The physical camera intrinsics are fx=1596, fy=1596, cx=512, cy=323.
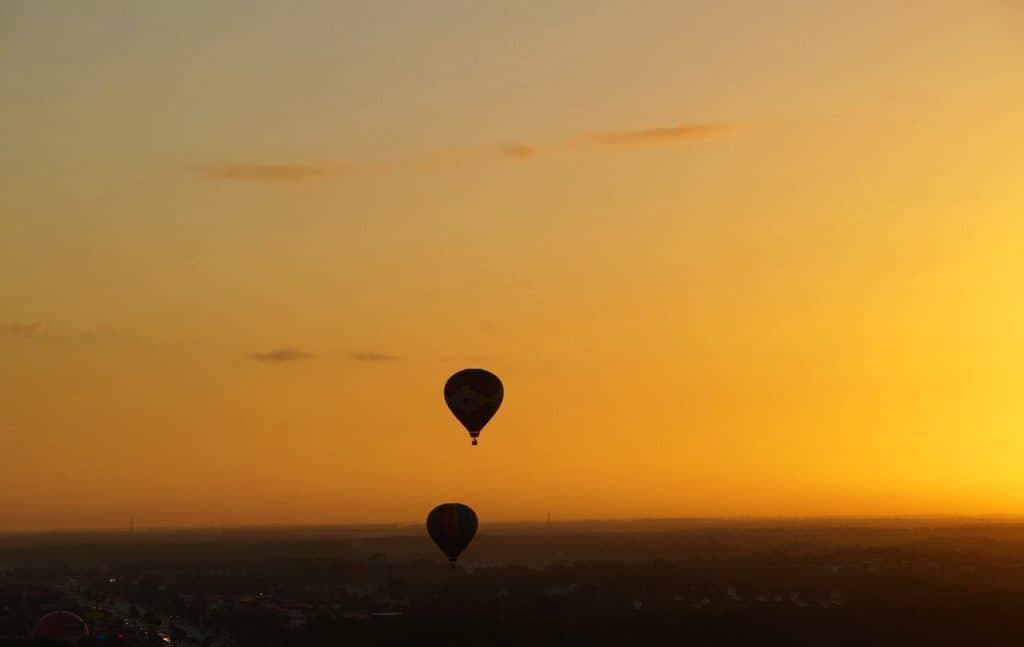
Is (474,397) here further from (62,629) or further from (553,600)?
(553,600)

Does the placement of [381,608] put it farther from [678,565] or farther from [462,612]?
[678,565]

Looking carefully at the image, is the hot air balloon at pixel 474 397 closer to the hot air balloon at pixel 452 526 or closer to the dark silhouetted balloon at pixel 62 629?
the hot air balloon at pixel 452 526

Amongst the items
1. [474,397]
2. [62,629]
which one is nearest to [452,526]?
[474,397]

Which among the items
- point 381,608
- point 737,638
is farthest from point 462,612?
point 737,638

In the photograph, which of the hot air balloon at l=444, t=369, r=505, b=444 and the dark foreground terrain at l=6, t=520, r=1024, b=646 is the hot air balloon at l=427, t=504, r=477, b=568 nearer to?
the hot air balloon at l=444, t=369, r=505, b=444

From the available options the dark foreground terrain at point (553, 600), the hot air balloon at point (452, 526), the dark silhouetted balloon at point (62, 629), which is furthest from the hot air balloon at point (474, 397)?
the dark foreground terrain at point (553, 600)

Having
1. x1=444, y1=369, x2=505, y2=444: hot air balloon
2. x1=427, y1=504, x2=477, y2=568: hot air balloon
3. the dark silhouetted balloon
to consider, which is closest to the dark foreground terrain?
the dark silhouetted balloon

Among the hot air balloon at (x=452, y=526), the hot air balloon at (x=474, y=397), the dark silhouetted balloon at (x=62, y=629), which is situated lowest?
the dark silhouetted balloon at (x=62, y=629)
